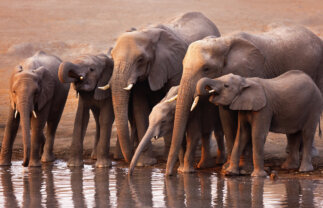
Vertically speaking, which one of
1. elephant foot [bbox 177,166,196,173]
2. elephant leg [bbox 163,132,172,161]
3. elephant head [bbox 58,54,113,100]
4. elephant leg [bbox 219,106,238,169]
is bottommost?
elephant foot [bbox 177,166,196,173]

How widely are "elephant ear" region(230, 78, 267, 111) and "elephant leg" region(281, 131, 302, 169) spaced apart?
1100 millimetres

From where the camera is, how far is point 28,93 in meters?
12.3

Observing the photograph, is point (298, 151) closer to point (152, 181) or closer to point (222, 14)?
point (152, 181)

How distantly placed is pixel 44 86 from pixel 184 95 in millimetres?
2358

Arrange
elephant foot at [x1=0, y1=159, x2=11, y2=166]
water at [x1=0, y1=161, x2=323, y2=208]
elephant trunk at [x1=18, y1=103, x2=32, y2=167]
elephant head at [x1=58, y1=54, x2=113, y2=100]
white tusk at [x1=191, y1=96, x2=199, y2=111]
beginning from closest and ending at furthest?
water at [x1=0, y1=161, x2=323, y2=208] < white tusk at [x1=191, y1=96, x2=199, y2=111] < elephant trunk at [x1=18, y1=103, x2=32, y2=167] < elephant head at [x1=58, y1=54, x2=113, y2=100] < elephant foot at [x1=0, y1=159, x2=11, y2=166]

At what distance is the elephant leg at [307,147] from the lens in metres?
11.7

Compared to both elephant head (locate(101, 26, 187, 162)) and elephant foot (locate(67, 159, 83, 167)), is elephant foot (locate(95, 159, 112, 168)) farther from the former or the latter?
elephant head (locate(101, 26, 187, 162))

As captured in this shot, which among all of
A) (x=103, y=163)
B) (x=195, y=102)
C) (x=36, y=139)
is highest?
(x=195, y=102)

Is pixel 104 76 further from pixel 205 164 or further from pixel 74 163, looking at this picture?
pixel 205 164

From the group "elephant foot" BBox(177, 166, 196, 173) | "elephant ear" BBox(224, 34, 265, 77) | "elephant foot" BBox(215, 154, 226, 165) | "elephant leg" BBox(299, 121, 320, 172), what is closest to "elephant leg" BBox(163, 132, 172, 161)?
"elephant foot" BBox(215, 154, 226, 165)

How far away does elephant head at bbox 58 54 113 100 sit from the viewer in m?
12.4

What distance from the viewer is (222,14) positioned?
29578mm

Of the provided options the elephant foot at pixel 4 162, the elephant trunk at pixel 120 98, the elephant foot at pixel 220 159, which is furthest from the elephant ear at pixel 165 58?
the elephant foot at pixel 4 162

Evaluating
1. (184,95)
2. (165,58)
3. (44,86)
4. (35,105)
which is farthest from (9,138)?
(184,95)
